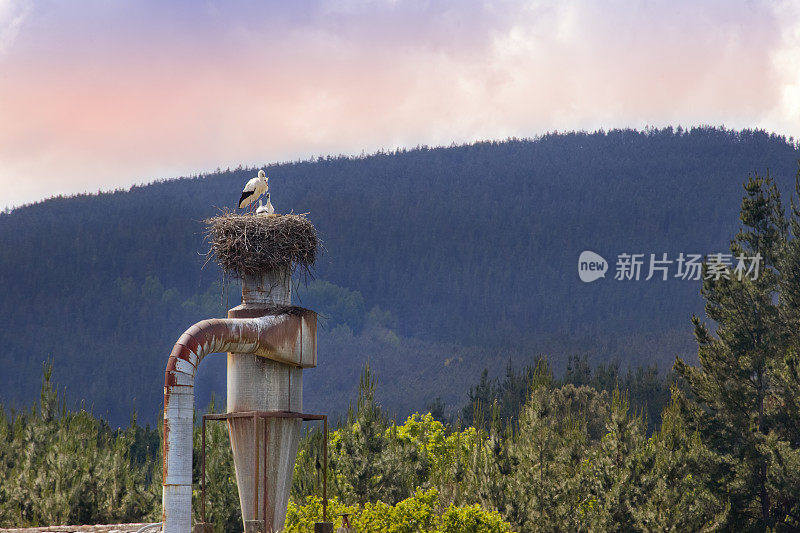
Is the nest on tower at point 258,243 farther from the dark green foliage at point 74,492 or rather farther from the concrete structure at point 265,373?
the dark green foliage at point 74,492

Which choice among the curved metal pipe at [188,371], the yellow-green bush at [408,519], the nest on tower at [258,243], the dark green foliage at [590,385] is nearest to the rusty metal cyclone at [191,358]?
the curved metal pipe at [188,371]

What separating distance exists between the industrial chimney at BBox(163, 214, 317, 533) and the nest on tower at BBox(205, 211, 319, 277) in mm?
19

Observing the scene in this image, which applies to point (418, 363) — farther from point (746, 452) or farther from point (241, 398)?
point (241, 398)

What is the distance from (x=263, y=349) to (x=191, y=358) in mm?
1682

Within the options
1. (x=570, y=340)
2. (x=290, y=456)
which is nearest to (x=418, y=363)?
(x=570, y=340)

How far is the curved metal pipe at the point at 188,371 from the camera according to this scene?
18.3 meters

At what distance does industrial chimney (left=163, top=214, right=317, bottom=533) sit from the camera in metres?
20.2

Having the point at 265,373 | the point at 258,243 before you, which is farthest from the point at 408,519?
the point at 258,243

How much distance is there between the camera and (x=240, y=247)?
21062 mm

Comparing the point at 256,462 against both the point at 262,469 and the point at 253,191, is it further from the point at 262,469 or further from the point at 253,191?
the point at 253,191

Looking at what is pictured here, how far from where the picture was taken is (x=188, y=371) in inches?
747

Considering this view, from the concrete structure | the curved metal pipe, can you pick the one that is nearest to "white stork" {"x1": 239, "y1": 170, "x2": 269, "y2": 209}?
the concrete structure

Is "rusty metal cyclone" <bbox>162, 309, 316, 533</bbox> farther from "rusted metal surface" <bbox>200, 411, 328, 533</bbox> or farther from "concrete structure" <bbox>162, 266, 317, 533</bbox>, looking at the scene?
"rusted metal surface" <bbox>200, 411, 328, 533</bbox>

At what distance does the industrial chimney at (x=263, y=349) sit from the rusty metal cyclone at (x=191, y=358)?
0.02m
